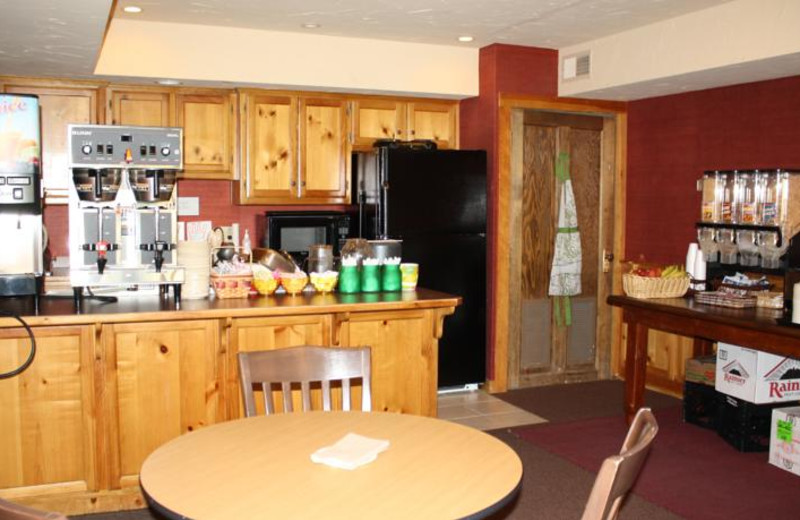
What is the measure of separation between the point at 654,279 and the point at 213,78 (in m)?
3.14

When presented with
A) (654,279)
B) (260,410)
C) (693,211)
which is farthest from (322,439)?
(693,211)

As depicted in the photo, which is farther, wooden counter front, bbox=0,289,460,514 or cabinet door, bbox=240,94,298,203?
cabinet door, bbox=240,94,298,203

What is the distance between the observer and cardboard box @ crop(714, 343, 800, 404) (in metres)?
4.33

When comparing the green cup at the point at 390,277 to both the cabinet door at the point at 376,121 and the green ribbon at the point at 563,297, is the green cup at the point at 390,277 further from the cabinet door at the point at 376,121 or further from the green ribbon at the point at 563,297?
the green ribbon at the point at 563,297

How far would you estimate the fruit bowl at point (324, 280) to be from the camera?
4.18 metres

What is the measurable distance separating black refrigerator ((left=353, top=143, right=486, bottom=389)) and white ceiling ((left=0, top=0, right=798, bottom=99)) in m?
0.86

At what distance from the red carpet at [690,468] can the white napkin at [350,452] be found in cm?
211

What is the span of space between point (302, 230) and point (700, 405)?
2965mm

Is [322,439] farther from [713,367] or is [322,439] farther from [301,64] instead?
[301,64]

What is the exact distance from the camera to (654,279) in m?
4.74

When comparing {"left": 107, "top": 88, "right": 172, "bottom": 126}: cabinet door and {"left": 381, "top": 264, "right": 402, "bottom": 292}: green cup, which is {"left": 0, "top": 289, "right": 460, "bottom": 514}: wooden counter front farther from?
{"left": 107, "top": 88, "right": 172, "bottom": 126}: cabinet door

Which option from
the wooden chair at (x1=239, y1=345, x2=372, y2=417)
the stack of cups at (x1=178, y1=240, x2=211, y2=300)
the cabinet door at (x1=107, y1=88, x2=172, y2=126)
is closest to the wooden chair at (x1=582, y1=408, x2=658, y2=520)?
the wooden chair at (x1=239, y1=345, x2=372, y2=417)

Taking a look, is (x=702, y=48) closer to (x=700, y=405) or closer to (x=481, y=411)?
(x=700, y=405)

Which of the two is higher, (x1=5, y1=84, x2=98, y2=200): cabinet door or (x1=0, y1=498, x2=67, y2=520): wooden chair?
(x1=5, y1=84, x2=98, y2=200): cabinet door
